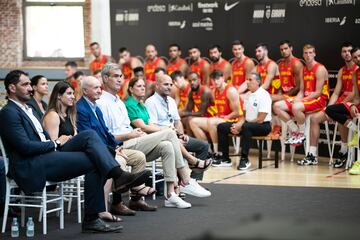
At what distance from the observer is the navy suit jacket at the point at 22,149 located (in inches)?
187

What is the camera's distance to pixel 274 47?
11.3 m

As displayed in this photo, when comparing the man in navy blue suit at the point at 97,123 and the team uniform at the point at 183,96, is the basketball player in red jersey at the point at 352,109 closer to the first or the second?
the team uniform at the point at 183,96

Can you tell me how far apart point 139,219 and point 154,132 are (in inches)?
45.2

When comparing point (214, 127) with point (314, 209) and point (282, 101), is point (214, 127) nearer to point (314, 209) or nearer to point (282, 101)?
point (282, 101)

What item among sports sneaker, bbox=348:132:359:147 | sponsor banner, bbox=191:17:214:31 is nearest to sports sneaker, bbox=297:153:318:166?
sports sneaker, bbox=348:132:359:147

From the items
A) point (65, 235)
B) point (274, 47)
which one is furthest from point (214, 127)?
point (65, 235)

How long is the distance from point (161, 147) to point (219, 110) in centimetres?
408

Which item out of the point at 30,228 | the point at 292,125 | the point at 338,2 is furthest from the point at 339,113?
the point at 30,228

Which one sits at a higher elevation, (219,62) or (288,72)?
(219,62)

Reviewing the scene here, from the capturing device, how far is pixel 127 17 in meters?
13.4

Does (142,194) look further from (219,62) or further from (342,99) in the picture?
(219,62)

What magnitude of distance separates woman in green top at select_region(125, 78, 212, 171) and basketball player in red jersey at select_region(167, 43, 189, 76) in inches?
209

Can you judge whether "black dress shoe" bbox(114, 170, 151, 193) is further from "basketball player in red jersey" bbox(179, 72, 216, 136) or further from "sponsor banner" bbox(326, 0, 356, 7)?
"sponsor banner" bbox(326, 0, 356, 7)

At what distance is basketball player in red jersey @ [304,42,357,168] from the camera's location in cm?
950
